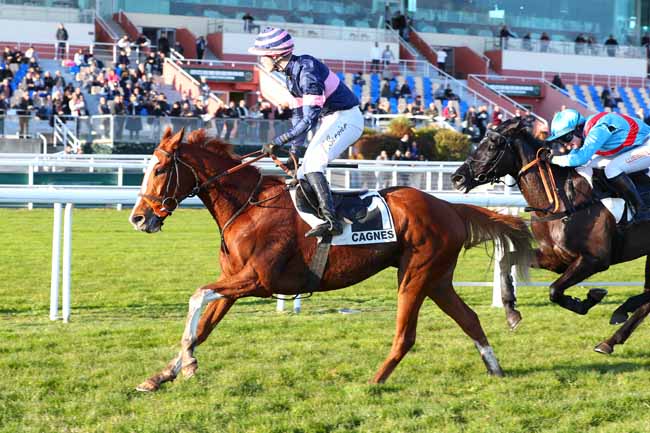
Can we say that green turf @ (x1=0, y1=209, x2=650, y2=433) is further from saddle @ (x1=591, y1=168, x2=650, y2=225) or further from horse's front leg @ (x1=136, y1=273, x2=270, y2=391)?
saddle @ (x1=591, y1=168, x2=650, y2=225)

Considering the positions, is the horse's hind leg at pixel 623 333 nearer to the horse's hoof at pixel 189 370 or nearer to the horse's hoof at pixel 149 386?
the horse's hoof at pixel 189 370

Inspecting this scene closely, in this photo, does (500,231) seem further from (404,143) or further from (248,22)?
(248,22)

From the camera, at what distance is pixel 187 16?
3659 centimetres

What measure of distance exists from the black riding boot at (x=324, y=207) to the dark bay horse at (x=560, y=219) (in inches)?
71.6

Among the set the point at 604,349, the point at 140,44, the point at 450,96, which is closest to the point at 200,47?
the point at 140,44

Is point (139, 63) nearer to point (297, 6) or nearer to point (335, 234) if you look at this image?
point (297, 6)

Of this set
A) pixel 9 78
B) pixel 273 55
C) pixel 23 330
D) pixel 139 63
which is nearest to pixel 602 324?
pixel 273 55

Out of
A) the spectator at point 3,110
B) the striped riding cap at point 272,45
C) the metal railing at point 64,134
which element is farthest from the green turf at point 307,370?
the spectator at point 3,110

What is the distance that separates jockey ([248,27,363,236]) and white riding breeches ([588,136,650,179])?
7.58ft

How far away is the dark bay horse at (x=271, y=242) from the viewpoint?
214 inches

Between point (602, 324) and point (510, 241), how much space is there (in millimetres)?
1808

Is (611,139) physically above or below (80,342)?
above

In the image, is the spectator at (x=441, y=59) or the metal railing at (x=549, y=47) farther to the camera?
the metal railing at (x=549, y=47)

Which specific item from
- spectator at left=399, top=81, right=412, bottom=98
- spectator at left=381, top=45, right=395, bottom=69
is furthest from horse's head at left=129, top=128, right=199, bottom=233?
spectator at left=381, top=45, right=395, bottom=69
